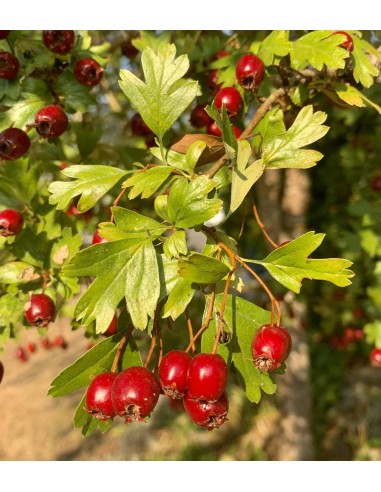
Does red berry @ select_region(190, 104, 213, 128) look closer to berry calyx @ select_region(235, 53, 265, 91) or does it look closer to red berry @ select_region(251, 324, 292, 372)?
berry calyx @ select_region(235, 53, 265, 91)

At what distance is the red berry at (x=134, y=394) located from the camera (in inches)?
32.8

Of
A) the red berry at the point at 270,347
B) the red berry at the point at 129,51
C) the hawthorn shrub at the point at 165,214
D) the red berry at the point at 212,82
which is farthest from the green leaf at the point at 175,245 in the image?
the red berry at the point at 129,51

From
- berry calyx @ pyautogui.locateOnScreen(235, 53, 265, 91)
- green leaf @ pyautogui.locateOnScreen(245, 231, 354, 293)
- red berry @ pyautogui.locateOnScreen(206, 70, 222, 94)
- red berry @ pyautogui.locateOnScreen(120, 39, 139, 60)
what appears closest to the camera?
green leaf @ pyautogui.locateOnScreen(245, 231, 354, 293)

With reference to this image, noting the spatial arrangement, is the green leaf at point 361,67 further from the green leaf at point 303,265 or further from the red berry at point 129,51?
the red berry at point 129,51

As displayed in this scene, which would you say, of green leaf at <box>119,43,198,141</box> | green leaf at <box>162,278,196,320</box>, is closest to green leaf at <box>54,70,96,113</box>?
green leaf at <box>119,43,198,141</box>

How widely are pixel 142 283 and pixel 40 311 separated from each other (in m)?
0.40

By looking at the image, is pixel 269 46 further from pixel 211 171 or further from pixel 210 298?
pixel 210 298

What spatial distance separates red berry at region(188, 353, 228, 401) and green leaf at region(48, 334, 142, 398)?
0.19m

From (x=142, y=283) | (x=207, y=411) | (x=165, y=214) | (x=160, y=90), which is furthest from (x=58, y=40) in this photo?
(x=207, y=411)

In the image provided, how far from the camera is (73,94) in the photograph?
1.29m

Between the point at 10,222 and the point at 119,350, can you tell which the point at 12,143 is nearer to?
the point at 10,222

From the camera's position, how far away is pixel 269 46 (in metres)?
1.19

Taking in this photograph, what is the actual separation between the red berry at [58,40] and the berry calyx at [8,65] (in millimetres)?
95

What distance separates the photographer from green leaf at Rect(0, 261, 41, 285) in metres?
1.26
